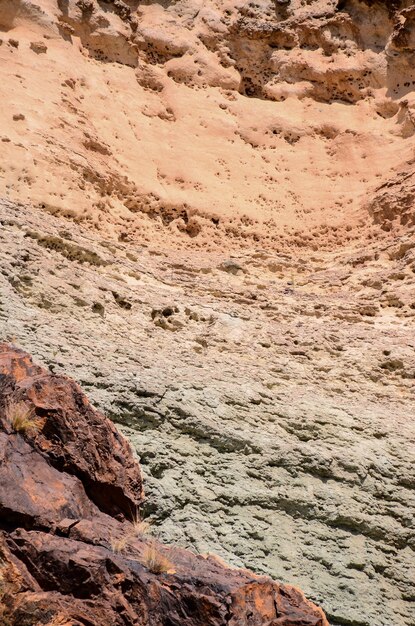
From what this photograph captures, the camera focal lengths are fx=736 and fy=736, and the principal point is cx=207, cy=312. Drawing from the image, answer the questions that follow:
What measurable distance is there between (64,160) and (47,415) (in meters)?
9.00

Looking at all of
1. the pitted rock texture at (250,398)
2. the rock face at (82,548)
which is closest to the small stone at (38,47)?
the pitted rock texture at (250,398)

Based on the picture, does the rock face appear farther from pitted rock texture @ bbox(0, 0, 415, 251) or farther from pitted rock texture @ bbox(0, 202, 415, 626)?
pitted rock texture @ bbox(0, 0, 415, 251)

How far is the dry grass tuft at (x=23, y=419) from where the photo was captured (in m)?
4.87

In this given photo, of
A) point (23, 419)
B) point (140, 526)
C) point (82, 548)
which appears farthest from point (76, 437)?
point (82, 548)

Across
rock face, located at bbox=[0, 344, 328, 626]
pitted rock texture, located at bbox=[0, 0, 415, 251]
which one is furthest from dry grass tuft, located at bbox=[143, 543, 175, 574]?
pitted rock texture, located at bbox=[0, 0, 415, 251]

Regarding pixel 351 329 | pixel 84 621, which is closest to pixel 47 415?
pixel 84 621

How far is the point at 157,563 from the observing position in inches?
170

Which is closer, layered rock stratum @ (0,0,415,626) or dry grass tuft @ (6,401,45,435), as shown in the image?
dry grass tuft @ (6,401,45,435)

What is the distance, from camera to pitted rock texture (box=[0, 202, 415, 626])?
19.7 ft

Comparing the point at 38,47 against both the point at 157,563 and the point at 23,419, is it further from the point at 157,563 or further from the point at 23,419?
the point at 157,563

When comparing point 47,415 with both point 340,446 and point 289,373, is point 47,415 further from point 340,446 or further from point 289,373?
point 289,373

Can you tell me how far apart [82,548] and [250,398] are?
3.76m

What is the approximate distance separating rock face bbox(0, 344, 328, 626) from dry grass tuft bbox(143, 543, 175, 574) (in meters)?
0.01

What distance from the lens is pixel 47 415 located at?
201 inches
